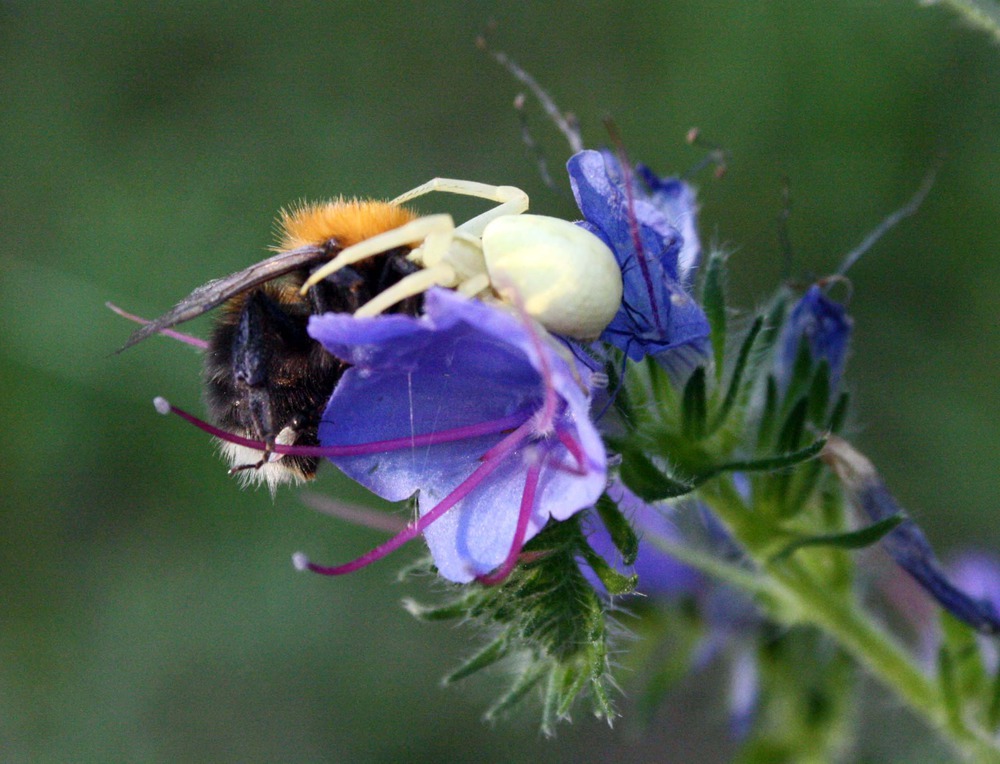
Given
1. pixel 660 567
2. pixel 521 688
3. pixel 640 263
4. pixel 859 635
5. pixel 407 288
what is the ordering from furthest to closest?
pixel 660 567
pixel 859 635
pixel 521 688
pixel 640 263
pixel 407 288

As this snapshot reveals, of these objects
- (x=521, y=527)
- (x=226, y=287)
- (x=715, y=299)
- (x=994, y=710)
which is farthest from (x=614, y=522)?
(x=994, y=710)

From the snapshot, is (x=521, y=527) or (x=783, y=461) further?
(x=783, y=461)

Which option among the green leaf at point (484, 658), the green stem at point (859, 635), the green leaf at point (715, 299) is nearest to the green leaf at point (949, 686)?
the green stem at point (859, 635)

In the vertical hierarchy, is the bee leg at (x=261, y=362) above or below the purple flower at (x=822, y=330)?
below

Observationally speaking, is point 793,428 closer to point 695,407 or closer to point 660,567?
point 695,407

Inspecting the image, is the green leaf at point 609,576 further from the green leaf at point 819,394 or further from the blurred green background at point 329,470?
the blurred green background at point 329,470

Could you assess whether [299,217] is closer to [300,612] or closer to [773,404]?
[773,404]

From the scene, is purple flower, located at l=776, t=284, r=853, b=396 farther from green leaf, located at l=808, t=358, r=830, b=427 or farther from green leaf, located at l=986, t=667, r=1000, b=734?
green leaf, located at l=986, t=667, r=1000, b=734

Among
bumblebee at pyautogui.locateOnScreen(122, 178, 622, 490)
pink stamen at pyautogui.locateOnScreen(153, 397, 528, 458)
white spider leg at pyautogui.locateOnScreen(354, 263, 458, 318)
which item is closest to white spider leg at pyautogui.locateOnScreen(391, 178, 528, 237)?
bumblebee at pyautogui.locateOnScreen(122, 178, 622, 490)
